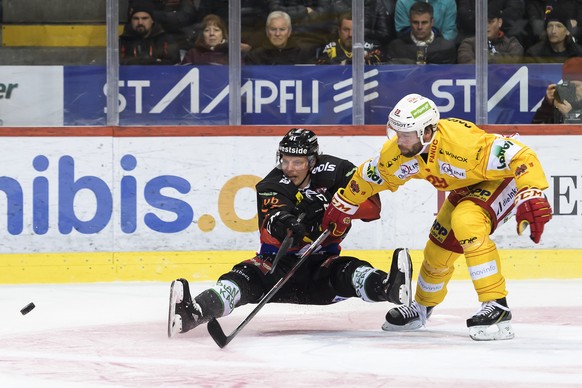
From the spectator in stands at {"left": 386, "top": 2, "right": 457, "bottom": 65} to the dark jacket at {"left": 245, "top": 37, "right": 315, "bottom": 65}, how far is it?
1.90 feet

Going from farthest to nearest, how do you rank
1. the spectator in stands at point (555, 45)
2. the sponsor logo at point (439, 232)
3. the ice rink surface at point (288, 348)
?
the spectator in stands at point (555, 45)
the sponsor logo at point (439, 232)
the ice rink surface at point (288, 348)

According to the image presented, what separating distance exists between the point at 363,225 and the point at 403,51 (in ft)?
4.27

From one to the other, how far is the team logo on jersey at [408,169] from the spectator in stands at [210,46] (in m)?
3.27

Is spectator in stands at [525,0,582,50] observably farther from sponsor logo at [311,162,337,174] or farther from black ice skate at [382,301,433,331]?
black ice skate at [382,301,433,331]

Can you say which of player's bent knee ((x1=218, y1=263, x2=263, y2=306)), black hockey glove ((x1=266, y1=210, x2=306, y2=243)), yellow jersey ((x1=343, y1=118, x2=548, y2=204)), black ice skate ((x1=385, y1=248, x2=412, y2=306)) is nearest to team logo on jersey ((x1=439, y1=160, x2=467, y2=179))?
yellow jersey ((x1=343, y1=118, x2=548, y2=204))

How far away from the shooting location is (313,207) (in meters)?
5.96

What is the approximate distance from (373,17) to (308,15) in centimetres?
44

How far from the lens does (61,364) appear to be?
4.87m

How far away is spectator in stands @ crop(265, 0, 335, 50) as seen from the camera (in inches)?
336

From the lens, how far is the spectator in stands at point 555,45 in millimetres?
8602

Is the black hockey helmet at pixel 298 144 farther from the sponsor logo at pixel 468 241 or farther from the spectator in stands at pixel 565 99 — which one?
the spectator in stands at pixel 565 99

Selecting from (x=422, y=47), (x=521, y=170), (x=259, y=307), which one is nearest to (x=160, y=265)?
(x=422, y=47)

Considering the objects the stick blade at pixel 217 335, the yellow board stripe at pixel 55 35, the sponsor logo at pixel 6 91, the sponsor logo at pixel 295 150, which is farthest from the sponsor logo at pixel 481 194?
the sponsor logo at pixel 6 91

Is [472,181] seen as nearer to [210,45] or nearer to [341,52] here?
[341,52]
